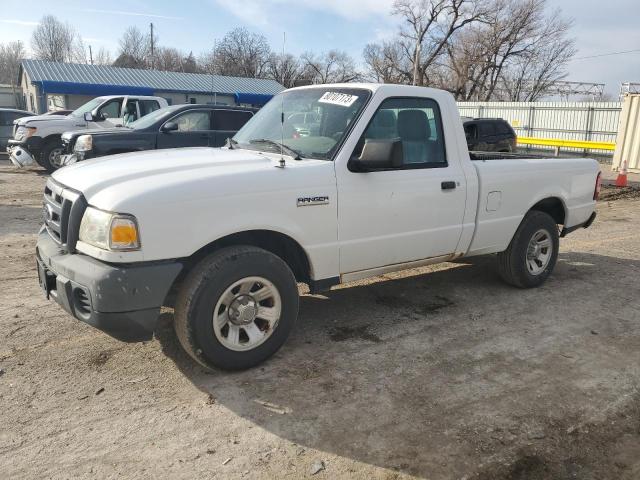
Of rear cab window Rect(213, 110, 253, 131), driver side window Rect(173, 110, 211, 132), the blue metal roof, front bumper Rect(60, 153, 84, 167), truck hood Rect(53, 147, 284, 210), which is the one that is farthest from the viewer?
the blue metal roof

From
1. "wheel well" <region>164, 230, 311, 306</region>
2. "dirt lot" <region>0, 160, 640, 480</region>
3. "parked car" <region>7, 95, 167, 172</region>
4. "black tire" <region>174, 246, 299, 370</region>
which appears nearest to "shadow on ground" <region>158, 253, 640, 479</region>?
"dirt lot" <region>0, 160, 640, 480</region>

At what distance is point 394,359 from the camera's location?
4.02 m

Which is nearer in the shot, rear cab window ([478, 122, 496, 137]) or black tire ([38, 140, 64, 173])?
black tire ([38, 140, 64, 173])

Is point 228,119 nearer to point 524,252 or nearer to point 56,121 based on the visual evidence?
point 56,121

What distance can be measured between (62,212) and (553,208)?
16.0 ft

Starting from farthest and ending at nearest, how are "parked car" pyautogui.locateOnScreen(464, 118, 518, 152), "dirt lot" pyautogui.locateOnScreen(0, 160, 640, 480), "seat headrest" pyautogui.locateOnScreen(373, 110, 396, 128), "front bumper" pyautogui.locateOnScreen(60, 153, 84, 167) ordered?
1. "parked car" pyautogui.locateOnScreen(464, 118, 518, 152)
2. "front bumper" pyautogui.locateOnScreen(60, 153, 84, 167)
3. "seat headrest" pyautogui.locateOnScreen(373, 110, 396, 128)
4. "dirt lot" pyautogui.locateOnScreen(0, 160, 640, 480)

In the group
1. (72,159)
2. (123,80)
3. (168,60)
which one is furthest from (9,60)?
(72,159)

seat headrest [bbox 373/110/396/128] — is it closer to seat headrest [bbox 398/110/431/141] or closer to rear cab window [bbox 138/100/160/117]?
seat headrest [bbox 398/110/431/141]

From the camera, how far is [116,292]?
3117 mm

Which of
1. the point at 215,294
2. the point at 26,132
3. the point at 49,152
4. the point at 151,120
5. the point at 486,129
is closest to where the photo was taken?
the point at 215,294

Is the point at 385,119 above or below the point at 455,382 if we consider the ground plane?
above

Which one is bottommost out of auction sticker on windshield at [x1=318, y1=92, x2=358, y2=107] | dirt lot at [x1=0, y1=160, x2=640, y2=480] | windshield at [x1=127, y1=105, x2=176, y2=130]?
dirt lot at [x1=0, y1=160, x2=640, y2=480]

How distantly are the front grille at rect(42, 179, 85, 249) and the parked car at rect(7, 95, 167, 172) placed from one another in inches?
402

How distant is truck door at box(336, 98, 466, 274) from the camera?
406 cm
